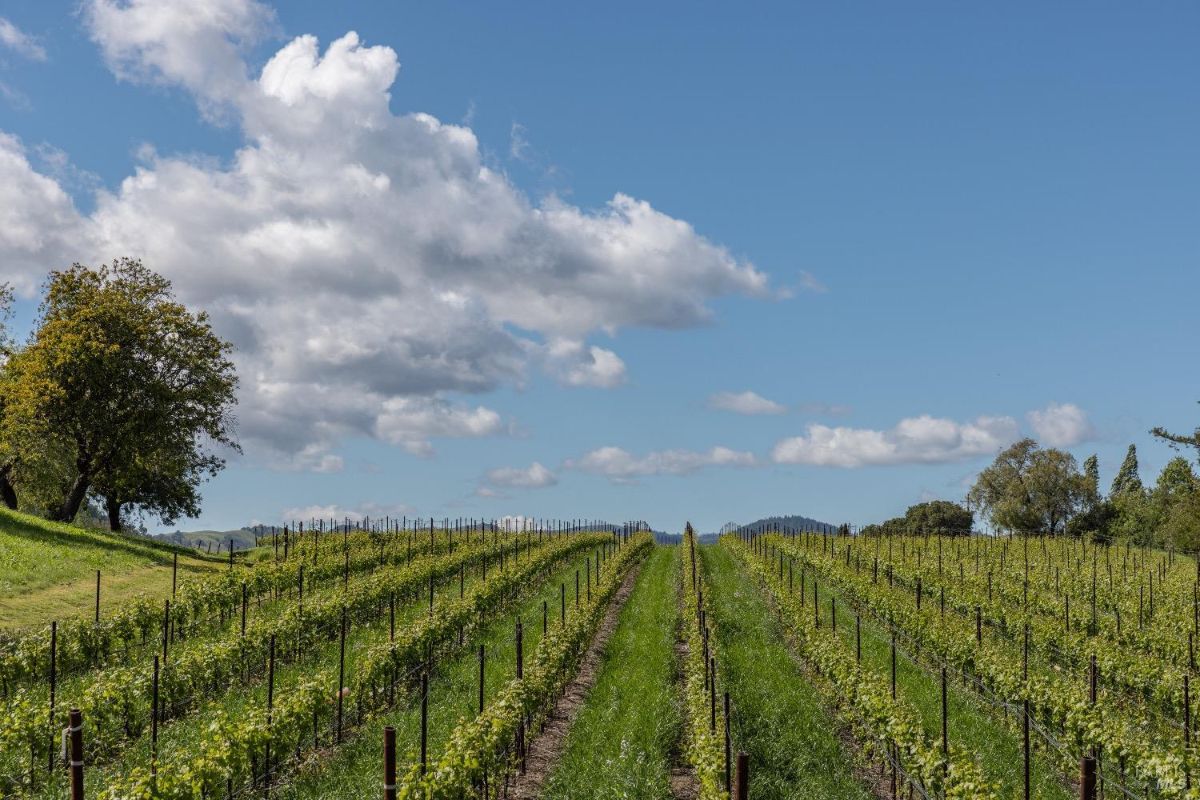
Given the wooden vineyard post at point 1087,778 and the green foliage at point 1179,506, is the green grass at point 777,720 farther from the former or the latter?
the green foliage at point 1179,506

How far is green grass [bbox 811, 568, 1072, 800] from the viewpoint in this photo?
48.2 ft

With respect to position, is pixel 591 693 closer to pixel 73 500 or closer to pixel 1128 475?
pixel 73 500

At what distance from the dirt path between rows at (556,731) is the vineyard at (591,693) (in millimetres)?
62

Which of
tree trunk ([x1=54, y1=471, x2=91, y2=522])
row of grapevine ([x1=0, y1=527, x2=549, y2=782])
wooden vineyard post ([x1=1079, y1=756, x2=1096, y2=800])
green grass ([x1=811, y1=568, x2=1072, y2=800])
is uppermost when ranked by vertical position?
tree trunk ([x1=54, y1=471, x2=91, y2=522])

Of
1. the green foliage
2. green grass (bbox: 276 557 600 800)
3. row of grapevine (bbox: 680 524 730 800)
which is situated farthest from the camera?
the green foliage

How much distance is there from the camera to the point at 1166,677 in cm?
2022

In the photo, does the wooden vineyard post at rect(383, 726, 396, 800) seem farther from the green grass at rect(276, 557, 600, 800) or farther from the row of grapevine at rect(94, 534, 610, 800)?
the row of grapevine at rect(94, 534, 610, 800)

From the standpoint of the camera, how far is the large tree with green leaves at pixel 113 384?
1479 inches

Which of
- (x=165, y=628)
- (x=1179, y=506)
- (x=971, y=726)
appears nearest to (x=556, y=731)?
(x=971, y=726)

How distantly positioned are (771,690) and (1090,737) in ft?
18.1

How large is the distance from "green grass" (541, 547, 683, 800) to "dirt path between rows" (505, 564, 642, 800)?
207mm

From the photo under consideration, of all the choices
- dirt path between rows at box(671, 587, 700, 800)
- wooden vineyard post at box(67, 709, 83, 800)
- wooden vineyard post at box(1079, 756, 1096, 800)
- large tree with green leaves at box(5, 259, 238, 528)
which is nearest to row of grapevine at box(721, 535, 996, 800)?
wooden vineyard post at box(1079, 756, 1096, 800)

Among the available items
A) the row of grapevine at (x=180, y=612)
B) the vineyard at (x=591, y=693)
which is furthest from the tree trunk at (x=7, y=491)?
the vineyard at (x=591, y=693)

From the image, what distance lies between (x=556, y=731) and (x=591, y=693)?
80.3 inches
